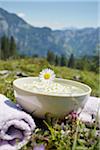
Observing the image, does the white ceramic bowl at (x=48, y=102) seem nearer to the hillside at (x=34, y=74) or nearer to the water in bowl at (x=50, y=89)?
the water in bowl at (x=50, y=89)

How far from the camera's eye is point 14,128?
69cm

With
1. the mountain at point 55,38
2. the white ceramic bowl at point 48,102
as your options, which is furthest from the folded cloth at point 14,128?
the mountain at point 55,38

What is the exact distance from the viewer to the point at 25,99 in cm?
73

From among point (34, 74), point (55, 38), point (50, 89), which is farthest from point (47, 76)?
point (55, 38)

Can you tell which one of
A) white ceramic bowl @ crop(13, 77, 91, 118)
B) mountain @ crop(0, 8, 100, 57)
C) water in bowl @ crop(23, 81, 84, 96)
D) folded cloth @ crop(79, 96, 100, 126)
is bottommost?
mountain @ crop(0, 8, 100, 57)

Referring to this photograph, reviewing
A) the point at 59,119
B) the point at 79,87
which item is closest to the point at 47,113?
the point at 59,119

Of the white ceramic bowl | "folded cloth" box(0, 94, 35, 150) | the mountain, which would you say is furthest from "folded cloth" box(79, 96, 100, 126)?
the mountain

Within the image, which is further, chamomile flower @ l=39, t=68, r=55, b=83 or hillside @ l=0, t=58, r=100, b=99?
hillside @ l=0, t=58, r=100, b=99

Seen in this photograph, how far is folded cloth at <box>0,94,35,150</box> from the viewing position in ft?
2.16

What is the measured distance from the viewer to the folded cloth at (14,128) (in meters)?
0.66

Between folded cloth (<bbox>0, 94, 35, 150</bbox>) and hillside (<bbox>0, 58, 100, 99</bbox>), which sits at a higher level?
folded cloth (<bbox>0, 94, 35, 150</bbox>)

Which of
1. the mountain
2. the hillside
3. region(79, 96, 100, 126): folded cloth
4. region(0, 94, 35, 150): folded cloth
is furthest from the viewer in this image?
the mountain

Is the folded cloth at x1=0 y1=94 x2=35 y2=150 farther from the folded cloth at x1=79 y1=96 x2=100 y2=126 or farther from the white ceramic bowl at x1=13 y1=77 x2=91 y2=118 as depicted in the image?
the folded cloth at x1=79 y1=96 x2=100 y2=126

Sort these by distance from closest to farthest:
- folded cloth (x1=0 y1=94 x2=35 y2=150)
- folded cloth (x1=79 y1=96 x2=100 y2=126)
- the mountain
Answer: folded cloth (x1=0 y1=94 x2=35 y2=150) < folded cloth (x1=79 y1=96 x2=100 y2=126) < the mountain
